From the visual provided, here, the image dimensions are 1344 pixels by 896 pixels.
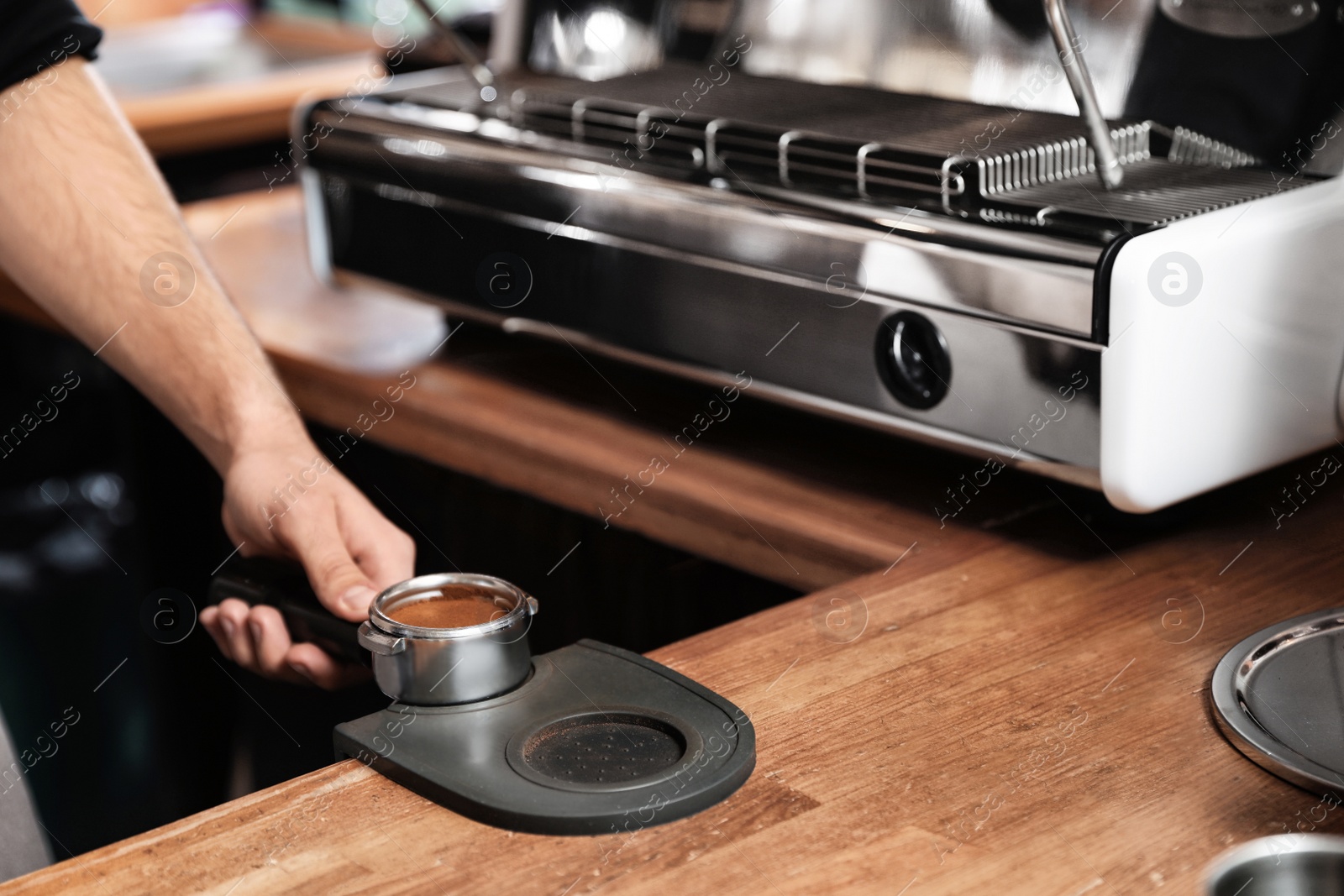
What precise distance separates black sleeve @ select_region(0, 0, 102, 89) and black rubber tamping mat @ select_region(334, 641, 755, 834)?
2.31 ft

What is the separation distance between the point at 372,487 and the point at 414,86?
418mm

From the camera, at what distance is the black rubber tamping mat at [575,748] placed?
0.71m

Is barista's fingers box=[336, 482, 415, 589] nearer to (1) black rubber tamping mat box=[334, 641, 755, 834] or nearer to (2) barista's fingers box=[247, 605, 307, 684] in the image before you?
(2) barista's fingers box=[247, 605, 307, 684]

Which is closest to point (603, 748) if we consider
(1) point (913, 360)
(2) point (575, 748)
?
(2) point (575, 748)

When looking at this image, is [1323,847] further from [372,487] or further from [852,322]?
[372,487]

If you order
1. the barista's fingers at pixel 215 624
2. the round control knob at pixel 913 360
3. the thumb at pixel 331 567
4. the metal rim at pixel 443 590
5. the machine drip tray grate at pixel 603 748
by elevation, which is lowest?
the barista's fingers at pixel 215 624

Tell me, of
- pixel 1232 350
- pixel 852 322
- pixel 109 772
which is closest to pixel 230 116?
pixel 109 772

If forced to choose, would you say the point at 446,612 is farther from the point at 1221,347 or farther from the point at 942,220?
the point at 1221,347

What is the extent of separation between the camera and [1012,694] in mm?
822

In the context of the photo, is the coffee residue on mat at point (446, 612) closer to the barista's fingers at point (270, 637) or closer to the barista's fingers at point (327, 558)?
the barista's fingers at point (327, 558)

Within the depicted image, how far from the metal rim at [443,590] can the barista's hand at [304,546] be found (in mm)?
64

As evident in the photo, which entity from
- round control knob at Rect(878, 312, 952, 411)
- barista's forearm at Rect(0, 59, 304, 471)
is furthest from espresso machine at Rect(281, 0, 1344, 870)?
barista's forearm at Rect(0, 59, 304, 471)

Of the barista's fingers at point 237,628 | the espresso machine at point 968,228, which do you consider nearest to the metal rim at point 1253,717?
the espresso machine at point 968,228

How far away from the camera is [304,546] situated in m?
1.03
